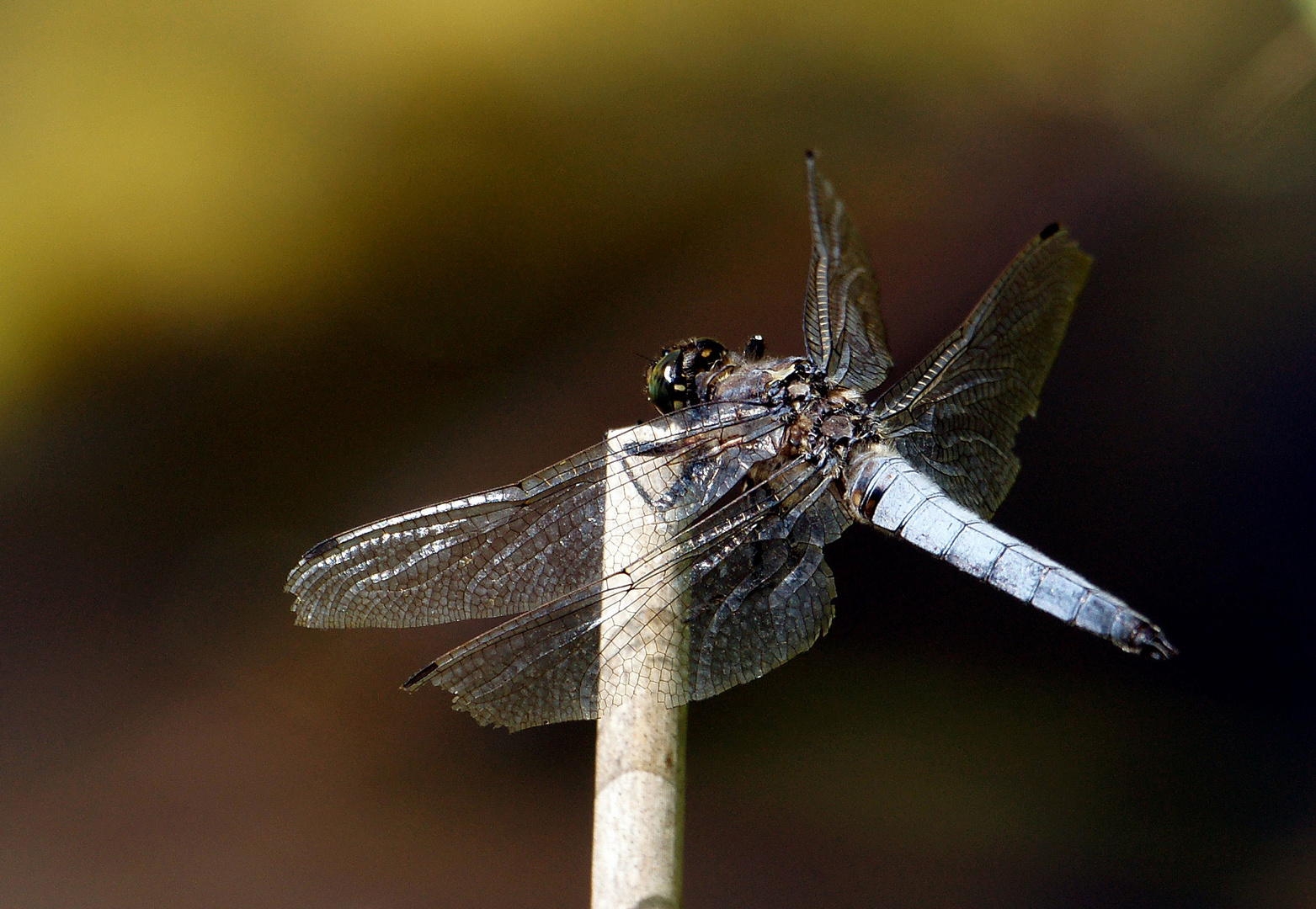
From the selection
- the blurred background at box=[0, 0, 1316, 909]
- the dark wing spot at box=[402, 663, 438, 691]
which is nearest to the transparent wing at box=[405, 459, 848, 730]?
the dark wing spot at box=[402, 663, 438, 691]

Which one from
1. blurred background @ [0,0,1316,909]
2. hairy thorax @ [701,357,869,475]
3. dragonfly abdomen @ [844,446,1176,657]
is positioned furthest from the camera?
blurred background @ [0,0,1316,909]

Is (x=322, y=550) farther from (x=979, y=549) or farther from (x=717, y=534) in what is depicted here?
(x=979, y=549)

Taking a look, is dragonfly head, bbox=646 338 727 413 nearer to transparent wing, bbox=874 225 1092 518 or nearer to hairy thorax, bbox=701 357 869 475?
hairy thorax, bbox=701 357 869 475

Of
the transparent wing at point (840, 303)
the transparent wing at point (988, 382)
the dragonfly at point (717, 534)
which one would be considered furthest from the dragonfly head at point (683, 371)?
the transparent wing at point (988, 382)

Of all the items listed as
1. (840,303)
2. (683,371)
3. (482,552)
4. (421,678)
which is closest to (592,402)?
(683,371)

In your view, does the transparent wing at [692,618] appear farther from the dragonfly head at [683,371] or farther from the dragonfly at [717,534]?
the dragonfly head at [683,371]

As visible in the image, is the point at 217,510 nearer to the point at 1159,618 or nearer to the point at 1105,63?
the point at 1159,618

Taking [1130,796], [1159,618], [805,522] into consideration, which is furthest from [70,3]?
[1130,796]
